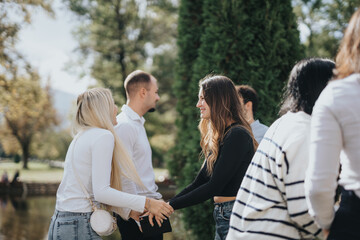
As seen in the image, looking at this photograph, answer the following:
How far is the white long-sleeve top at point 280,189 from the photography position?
176cm

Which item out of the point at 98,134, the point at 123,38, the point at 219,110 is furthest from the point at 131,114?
the point at 123,38

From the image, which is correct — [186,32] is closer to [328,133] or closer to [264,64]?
[264,64]

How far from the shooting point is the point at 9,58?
49.4 ft

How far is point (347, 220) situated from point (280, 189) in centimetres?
32

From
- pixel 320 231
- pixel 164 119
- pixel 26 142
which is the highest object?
pixel 320 231

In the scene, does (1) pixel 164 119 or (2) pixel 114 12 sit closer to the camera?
(2) pixel 114 12

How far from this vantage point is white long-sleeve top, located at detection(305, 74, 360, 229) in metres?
1.55

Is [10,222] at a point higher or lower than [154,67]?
lower

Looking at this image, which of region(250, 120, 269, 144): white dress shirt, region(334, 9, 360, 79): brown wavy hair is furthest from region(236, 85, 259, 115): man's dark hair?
region(334, 9, 360, 79): brown wavy hair

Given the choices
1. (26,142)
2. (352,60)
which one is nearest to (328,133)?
(352,60)

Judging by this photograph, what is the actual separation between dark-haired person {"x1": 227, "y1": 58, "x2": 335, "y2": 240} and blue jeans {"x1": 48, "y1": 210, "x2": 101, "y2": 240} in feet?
3.80

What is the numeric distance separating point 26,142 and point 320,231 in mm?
46647

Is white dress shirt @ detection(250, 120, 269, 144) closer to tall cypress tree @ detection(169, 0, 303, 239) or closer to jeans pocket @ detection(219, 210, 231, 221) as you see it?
tall cypress tree @ detection(169, 0, 303, 239)

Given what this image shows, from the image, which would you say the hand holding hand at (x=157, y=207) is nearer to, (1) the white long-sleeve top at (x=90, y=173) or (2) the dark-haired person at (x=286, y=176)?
(1) the white long-sleeve top at (x=90, y=173)
